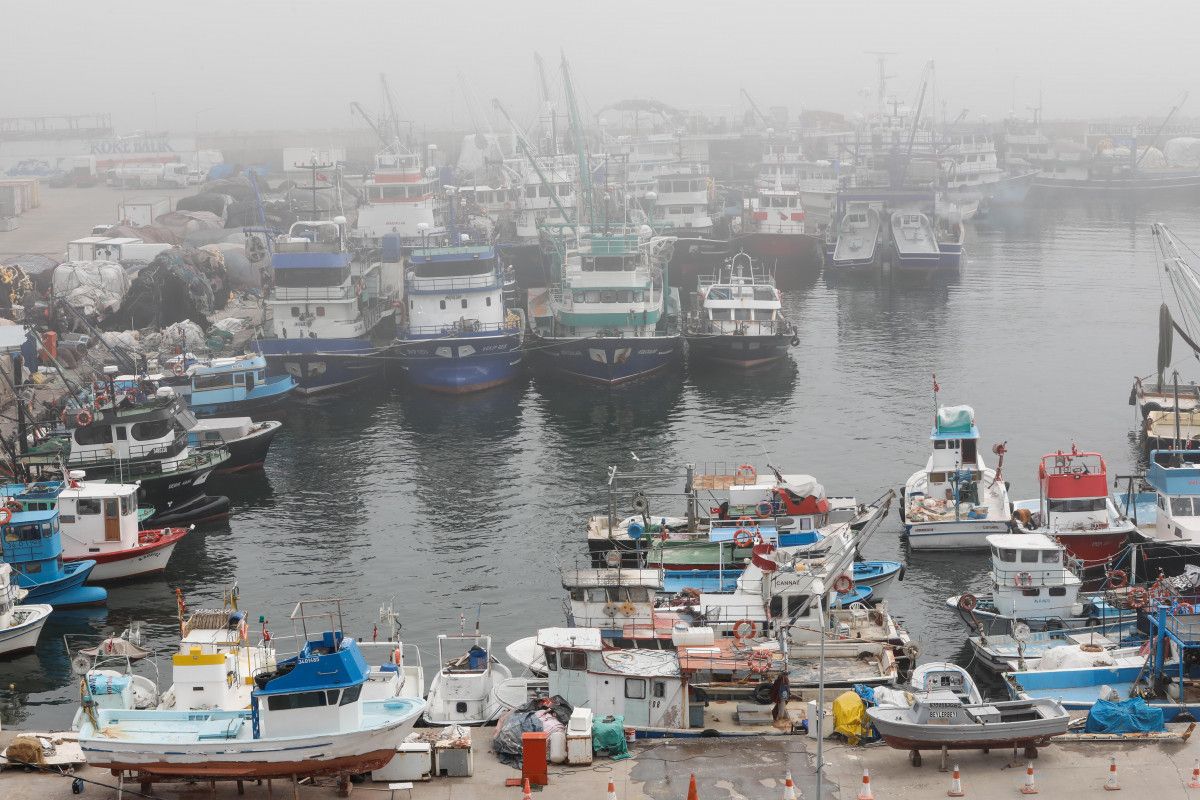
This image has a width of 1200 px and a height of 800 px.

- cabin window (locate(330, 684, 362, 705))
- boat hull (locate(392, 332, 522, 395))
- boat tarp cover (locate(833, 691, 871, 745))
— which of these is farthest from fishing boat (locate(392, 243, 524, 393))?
cabin window (locate(330, 684, 362, 705))

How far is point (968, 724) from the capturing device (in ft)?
91.9

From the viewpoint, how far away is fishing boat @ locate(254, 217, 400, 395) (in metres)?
76.8

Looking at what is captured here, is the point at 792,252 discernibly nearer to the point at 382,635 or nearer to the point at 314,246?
the point at 314,246

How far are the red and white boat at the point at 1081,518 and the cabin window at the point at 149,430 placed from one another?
31.0 m

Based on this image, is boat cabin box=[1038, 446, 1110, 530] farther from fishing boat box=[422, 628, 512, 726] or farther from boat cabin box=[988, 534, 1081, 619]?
fishing boat box=[422, 628, 512, 726]

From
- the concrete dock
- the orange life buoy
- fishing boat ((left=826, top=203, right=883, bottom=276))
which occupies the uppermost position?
fishing boat ((left=826, top=203, right=883, bottom=276))

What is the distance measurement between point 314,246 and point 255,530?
100 ft

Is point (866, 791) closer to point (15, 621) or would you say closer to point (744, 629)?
point (744, 629)

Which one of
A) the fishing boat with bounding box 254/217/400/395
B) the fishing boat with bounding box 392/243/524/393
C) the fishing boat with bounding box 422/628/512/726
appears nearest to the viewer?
the fishing boat with bounding box 422/628/512/726

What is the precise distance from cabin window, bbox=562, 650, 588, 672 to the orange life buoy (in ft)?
15.5

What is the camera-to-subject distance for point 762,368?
8019 centimetres

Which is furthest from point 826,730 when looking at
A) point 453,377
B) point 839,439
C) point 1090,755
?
point 453,377

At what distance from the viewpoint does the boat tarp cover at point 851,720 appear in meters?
29.4

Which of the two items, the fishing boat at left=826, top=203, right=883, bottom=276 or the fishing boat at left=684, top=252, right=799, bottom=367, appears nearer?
the fishing boat at left=684, top=252, right=799, bottom=367
